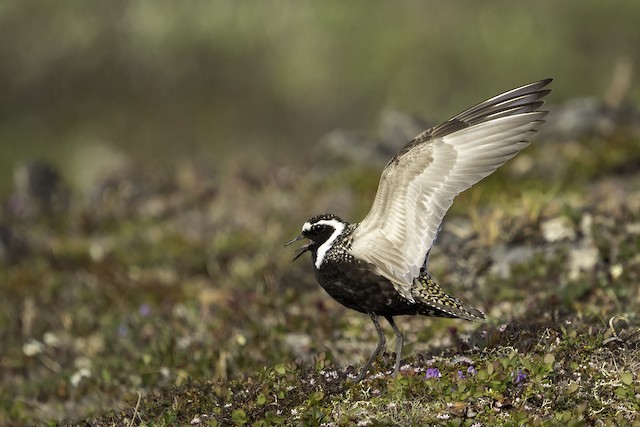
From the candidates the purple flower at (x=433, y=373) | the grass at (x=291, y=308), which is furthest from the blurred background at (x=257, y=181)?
the purple flower at (x=433, y=373)

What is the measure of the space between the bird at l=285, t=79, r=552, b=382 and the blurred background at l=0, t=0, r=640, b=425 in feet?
2.51

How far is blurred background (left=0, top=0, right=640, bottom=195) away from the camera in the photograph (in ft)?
98.8

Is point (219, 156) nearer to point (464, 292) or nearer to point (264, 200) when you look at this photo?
point (264, 200)

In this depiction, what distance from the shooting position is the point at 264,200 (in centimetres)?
1620

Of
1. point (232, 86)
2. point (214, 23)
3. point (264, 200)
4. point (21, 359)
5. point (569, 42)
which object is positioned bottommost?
point (21, 359)

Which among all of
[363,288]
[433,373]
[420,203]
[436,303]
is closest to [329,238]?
[363,288]

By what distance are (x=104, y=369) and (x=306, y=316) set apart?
2.42 meters

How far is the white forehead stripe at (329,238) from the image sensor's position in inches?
275

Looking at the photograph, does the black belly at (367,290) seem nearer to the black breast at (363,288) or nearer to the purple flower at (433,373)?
the black breast at (363,288)

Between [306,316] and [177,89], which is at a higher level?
[177,89]

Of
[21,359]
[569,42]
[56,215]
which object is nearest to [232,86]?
[569,42]

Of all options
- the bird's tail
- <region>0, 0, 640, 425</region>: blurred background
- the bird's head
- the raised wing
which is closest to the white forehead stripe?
the bird's head

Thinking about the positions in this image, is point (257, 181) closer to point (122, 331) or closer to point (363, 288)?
point (122, 331)

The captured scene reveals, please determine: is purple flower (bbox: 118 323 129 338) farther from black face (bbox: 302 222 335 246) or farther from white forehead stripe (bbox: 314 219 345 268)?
white forehead stripe (bbox: 314 219 345 268)
